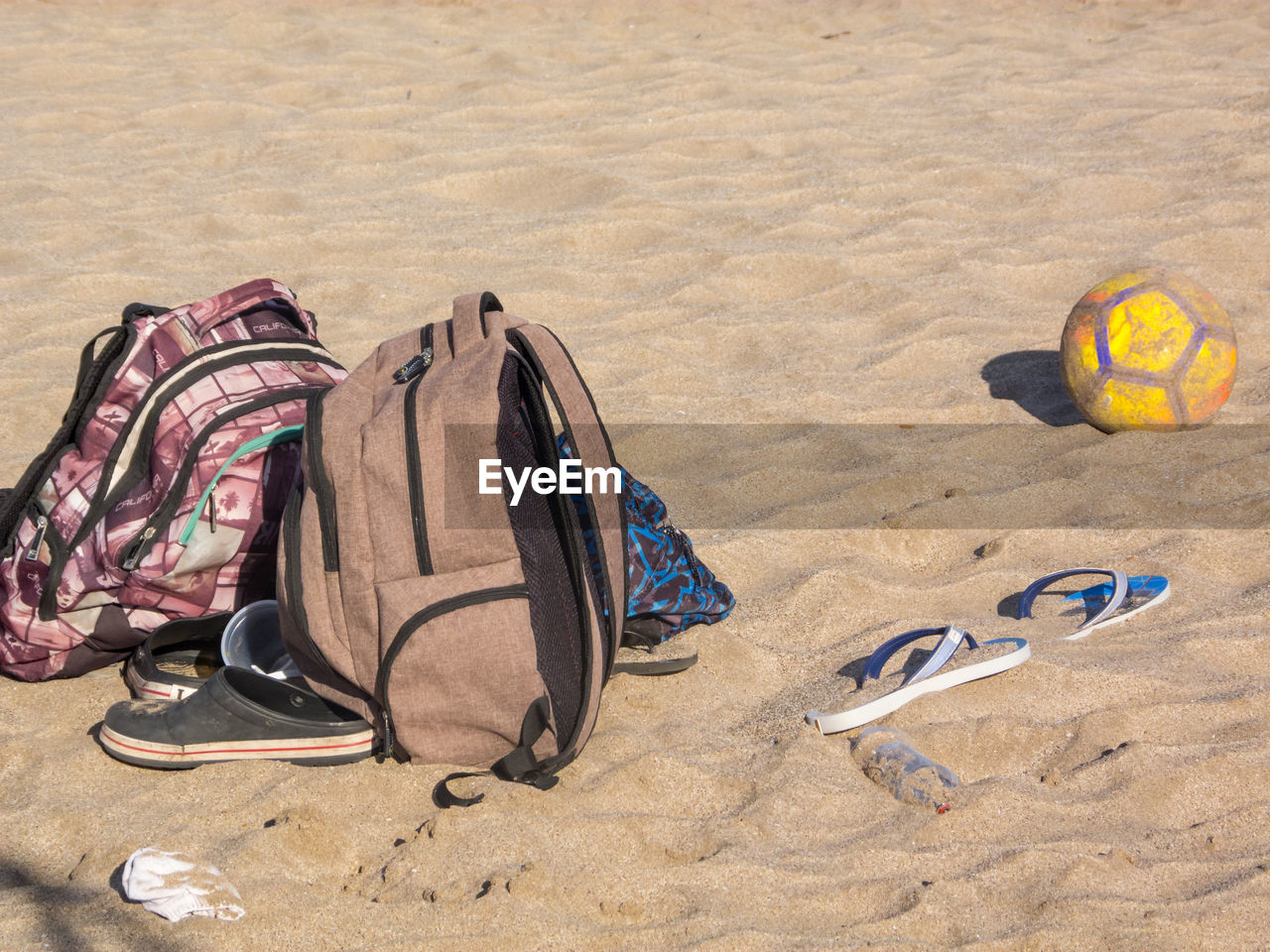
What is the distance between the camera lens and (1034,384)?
381cm

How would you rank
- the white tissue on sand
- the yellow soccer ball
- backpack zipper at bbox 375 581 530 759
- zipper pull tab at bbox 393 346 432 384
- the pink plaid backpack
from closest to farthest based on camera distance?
the white tissue on sand → backpack zipper at bbox 375 581 530 759 → zipper pull tab at bbox 393 346 432 384 → the pink plaid backpack → the yellow soccer ball

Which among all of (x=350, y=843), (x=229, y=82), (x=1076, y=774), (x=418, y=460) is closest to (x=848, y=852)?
(x=1076, y=774)

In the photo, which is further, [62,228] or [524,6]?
[524,6]

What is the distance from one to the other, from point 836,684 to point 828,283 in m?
2.41

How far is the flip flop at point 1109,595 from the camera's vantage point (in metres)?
2.58

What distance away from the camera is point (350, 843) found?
1.99 m

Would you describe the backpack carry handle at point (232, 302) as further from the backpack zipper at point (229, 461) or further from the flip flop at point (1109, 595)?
the flip flop at point (1109, 595)

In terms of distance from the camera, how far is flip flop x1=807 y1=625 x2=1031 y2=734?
2.26 m

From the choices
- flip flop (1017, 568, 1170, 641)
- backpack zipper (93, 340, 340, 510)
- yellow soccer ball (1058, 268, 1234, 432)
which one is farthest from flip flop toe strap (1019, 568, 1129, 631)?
backpack zipper (93, 340, 340, 510)

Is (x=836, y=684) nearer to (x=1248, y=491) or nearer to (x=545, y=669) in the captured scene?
(x=545, y=669)

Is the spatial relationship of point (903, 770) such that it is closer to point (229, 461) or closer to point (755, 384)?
point (229, 461)

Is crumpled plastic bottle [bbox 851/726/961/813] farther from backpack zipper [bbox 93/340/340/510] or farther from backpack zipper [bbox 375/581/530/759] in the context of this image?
backpack zipper [bbox 93/340/340/510]

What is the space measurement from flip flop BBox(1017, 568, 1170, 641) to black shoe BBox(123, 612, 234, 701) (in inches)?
73.5

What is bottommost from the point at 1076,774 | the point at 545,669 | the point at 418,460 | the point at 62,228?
the point at 1076,774
